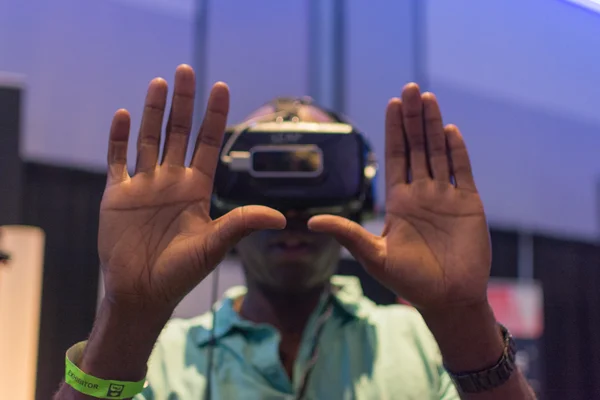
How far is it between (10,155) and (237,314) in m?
0.59

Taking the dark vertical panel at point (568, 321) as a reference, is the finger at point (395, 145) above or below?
above

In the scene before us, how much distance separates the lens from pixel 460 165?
2.36 feet

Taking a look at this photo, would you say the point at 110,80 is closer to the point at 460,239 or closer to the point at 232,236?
the point at 232,236

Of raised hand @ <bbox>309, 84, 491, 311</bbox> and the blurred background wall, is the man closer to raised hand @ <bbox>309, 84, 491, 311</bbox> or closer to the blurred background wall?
raised hand @ <bbox>309, 84, 491, 311</bbox>

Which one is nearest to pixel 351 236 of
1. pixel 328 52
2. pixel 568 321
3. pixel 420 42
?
pixel 328 52

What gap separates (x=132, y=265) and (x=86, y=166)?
2.65 ft

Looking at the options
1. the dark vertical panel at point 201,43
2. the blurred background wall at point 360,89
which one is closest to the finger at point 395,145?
the blurred background wall at point 360,89

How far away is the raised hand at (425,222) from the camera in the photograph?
0.67 meters

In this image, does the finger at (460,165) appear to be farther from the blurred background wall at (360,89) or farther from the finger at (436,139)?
the blurred background wall at (360,89)

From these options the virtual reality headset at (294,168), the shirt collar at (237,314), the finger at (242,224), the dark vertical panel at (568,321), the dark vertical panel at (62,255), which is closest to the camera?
the finger at (242,224)

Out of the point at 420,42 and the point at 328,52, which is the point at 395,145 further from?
the point at 420,42

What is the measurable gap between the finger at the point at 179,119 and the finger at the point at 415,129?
1.02 ft

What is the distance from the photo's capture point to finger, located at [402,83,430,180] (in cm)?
73

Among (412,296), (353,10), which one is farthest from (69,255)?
(353,10)
